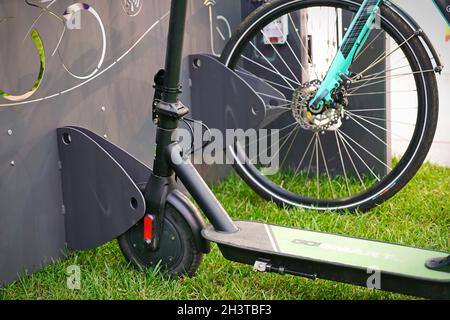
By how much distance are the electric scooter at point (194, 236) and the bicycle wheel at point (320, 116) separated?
0.68 metres

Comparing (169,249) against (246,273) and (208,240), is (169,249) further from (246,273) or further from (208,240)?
(246,273)

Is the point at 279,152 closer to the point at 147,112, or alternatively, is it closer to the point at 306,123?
the point at 306,123

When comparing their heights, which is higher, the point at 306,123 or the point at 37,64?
the point at 37,64

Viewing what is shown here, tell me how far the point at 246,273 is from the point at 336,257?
15.5 inches

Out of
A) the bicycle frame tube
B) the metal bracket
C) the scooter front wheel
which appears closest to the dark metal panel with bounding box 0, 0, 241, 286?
the metal bracket

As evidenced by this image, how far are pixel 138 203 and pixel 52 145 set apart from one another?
0.37 metres

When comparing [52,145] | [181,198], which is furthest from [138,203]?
[52,145]

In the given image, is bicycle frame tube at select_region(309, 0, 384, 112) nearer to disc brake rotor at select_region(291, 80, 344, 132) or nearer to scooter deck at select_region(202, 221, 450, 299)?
disc brake rotor at select_region(291, 80, 344, 132)

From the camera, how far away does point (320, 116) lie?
2781 mm

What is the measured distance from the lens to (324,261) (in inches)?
75.2

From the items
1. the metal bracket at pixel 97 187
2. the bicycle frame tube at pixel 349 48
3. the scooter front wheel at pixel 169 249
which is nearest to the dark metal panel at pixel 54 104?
the metal bracket at pixel 97 187

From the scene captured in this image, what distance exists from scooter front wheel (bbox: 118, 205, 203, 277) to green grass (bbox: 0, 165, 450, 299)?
1.4 inches

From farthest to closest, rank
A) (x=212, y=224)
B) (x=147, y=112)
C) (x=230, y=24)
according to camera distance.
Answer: (x=230, y=24), (x=147, y=112), (x=212, y=224)

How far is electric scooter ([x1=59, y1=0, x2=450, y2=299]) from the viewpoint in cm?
192
